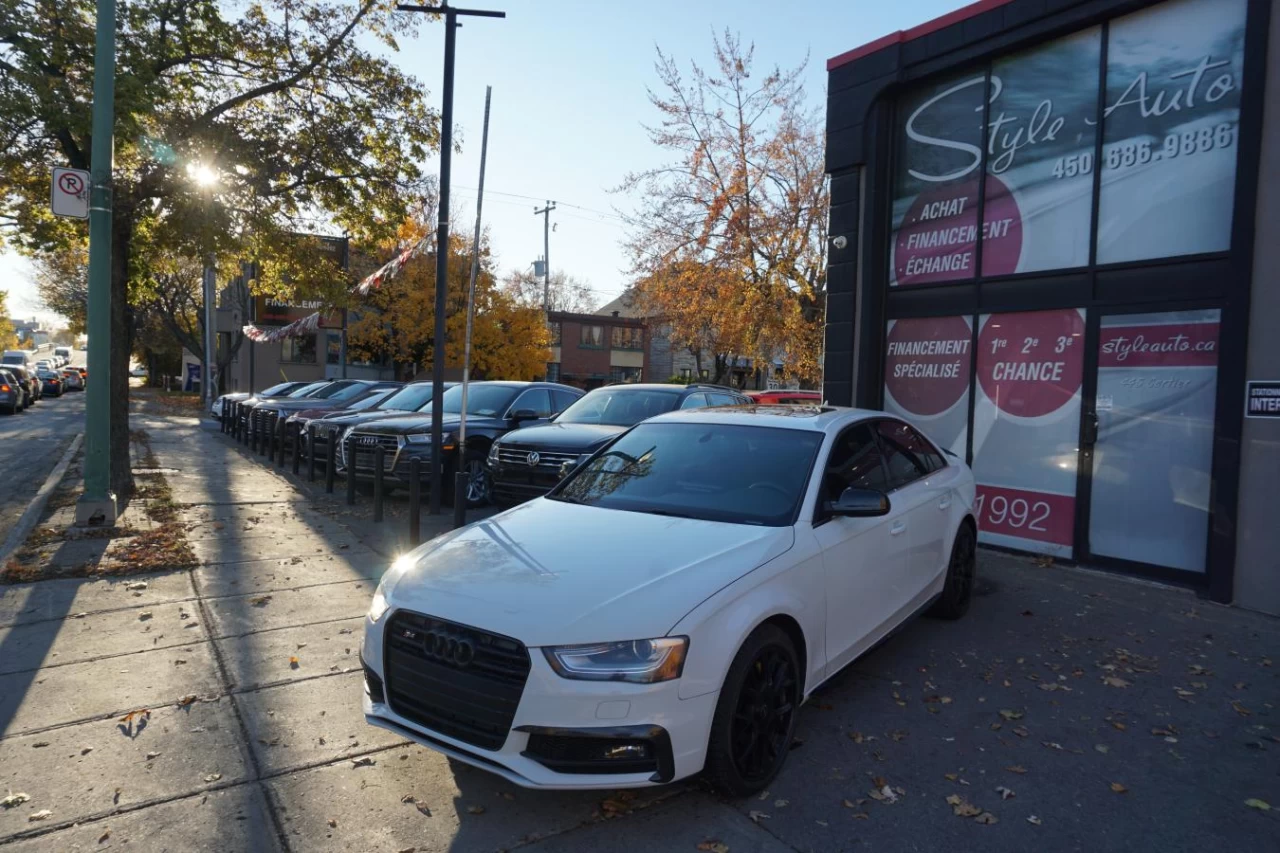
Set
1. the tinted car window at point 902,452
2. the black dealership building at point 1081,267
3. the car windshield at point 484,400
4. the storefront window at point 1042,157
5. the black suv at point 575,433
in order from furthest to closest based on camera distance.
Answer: the car windshield at point 484,400 → the black suv at point 575,433 → the storefront window at point 1042,157 → the black dealership building at point 1081,267 → the tinted car window at point 902,452

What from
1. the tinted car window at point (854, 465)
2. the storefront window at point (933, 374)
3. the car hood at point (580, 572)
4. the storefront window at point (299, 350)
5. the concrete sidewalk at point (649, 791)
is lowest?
the concrete sidewalk at point (649, 791)

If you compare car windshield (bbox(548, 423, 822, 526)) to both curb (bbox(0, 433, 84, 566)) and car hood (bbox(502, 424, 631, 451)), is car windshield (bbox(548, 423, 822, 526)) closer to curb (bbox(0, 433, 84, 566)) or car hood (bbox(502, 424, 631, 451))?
car hood (bbox(502, 424, 631, 451))

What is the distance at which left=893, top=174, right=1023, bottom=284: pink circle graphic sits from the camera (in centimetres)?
843

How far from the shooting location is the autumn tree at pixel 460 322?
31.3 metres

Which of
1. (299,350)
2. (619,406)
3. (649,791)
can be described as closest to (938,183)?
(619,406)

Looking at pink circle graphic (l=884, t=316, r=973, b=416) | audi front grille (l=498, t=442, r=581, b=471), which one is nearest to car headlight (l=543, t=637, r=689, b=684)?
audi front grille (l=498, t=442, r=581, b=471)

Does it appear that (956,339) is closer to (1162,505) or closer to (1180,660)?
(1162,505)

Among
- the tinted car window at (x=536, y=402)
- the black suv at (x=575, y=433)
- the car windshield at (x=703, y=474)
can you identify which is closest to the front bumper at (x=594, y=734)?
the car windshield at (x=703, y=474)

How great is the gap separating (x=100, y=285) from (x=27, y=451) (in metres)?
11.0

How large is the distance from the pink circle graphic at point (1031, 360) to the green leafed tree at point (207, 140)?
812 cm

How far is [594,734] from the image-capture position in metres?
3.01

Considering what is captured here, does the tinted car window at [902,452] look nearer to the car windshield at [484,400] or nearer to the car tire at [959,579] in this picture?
the car tire at [959,579]

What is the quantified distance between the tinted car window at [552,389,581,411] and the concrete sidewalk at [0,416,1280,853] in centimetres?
553

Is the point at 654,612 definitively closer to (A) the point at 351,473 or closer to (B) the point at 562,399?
(A) the point at 351,473
